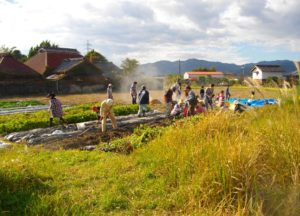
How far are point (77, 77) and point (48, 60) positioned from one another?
5453 millimetres

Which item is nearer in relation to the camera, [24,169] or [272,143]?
[272,143]

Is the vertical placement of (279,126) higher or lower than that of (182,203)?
higher

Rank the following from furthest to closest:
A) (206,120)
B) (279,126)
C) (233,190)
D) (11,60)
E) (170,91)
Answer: (11,60)
(170,91)
(206,120)
(279,126)
(233,190)

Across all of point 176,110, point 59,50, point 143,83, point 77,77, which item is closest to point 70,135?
point 176,110

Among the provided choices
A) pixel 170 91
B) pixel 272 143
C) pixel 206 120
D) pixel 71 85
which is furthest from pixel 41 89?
pixel 272 143

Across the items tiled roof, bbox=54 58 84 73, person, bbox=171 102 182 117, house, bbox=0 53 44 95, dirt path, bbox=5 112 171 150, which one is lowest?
dirt path, bbox=5 112 171 150

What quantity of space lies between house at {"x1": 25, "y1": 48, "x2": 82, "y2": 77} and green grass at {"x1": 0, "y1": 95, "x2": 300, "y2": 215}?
125ft

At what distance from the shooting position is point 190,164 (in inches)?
205

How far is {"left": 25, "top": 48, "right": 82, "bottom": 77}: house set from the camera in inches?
1701

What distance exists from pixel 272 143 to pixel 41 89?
115 feet

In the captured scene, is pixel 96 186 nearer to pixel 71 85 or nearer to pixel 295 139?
pixel 295 139

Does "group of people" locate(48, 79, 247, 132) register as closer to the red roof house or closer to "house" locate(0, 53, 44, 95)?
"house" locate(0, 53, 44, 95)

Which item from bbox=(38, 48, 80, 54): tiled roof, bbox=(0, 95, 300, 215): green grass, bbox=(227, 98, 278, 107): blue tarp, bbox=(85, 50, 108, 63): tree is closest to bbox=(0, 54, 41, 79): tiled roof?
bbox=(38, 48, 80, 54): tiled roof

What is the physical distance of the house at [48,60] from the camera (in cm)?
4320
